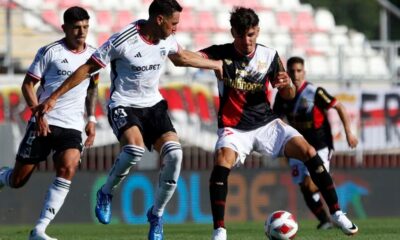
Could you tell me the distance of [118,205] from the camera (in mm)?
18766

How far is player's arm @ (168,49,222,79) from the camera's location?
11.5 m

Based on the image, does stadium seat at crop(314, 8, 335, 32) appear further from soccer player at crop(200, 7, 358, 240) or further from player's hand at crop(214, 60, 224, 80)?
player's hand at crop(214, 60, 224, 80)

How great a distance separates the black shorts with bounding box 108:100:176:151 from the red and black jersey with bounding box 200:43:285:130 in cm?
62

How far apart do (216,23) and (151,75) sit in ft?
48.9

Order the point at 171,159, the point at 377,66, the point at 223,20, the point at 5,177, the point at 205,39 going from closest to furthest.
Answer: the point at 171,159, the point at 5,177, the point at 205,39, the point at 377,66, the point at 223,20

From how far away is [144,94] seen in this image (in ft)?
37.7

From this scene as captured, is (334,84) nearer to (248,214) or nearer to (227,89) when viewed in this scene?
(248,214)

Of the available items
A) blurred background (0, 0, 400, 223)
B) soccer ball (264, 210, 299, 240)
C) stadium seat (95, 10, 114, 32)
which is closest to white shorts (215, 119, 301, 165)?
soccer ball (264, 210, 299, 240)

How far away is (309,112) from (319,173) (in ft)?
12.5

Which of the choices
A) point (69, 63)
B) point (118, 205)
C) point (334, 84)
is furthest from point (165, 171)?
point (334, 84)

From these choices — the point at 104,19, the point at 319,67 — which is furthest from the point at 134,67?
the point at 104,19

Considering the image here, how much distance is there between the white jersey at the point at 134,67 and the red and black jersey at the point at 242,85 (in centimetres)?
57

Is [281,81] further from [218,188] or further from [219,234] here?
[219,234]

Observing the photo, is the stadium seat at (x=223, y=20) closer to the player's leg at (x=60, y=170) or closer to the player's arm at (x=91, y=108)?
the player's arm at (x=91, y=108)
